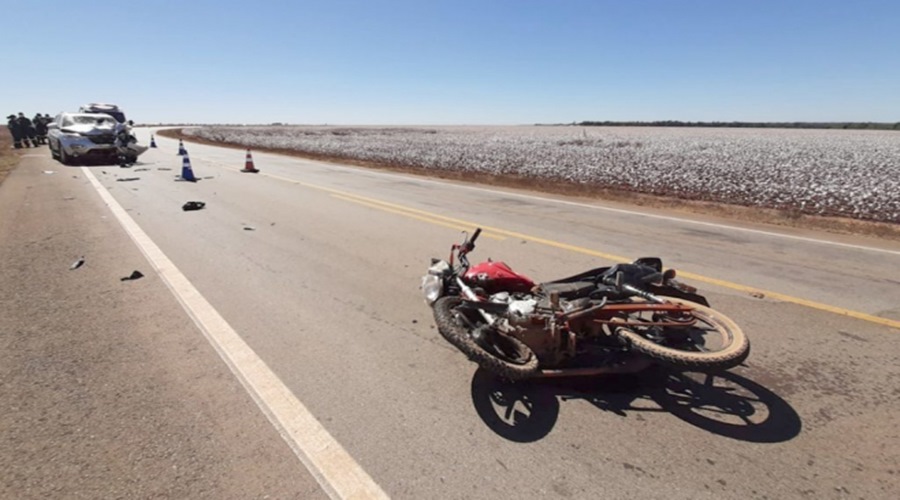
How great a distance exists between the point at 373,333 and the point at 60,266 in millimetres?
4668

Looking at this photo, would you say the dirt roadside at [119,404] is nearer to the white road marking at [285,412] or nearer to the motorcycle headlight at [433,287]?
the white road marking at [285,412]

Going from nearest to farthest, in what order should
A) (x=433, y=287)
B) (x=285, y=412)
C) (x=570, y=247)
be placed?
1. (x=285, y=412)
2. (x=433, y=287)
3. (x=570, y=247)

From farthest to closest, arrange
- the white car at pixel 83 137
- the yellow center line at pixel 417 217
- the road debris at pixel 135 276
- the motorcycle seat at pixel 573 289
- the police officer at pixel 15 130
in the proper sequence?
1. the police officer at pixel 15 130
2. the white car at pixel 83 137
3. the yellow center line at pixel 417 217
4. the road debris at pixel 135 276
5. the motorcycle seat at pixel 573 289

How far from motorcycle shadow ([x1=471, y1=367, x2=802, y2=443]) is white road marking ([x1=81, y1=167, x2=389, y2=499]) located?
902 millimetres

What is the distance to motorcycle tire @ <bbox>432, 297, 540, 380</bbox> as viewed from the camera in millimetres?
3031

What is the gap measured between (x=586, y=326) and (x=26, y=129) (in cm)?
3943

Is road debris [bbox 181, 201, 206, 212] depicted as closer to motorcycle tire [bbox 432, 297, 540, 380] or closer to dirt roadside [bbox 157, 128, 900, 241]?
motorcycle tire [bbox 432, 297, 540, 380]

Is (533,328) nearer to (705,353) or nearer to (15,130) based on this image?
(705,353)

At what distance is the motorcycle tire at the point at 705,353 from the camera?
2.96m

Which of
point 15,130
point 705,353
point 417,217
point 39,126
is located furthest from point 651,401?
point 39,126

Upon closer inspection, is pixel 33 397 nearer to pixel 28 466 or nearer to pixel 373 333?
pixel 28 466

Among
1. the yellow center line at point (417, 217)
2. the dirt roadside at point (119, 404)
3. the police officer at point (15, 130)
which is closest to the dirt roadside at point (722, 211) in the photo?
the yellow center line at point (417, 217)

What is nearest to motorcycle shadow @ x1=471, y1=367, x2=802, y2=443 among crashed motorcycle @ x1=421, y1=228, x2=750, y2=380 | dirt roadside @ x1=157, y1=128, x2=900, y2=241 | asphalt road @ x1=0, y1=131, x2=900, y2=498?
asphalt road @ x1=0, y1=131, x2=900, y2=498

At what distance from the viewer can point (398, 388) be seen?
3.32m
